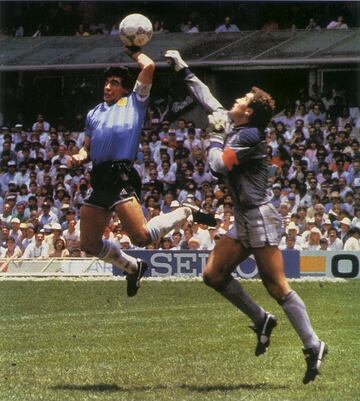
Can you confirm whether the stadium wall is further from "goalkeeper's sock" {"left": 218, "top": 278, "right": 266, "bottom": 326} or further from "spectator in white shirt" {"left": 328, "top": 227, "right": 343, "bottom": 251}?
"goalkeeper's sock" {"left": 218, "top": 278, "right": 266, "bottom": 326}

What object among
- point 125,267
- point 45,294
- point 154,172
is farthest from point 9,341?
point 154,172

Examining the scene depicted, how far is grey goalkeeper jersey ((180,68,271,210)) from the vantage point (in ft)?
29.2

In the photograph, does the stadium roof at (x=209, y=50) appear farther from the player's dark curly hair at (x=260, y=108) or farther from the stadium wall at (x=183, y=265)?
the player's dark curly hair at (x=260, y=108)

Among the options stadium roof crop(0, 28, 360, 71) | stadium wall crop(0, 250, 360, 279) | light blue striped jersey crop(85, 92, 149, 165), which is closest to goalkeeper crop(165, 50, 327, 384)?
light blue striped jersey crop(85, 92, 149, 165)

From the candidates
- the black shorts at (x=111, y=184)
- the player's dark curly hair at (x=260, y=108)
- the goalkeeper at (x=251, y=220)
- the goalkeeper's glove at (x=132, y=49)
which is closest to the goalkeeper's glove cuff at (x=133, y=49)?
the goalkeeper's glove at (x=132, y=49)

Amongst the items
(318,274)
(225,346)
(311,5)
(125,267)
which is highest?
(311,5)

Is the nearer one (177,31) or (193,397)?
(193,397)

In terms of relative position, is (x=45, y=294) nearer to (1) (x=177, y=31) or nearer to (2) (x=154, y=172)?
(2) (x=154, y=172)

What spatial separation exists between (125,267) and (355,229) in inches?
404

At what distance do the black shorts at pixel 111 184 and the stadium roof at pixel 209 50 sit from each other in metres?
16.7

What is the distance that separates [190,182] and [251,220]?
1445 cm

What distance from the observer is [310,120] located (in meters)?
24.9

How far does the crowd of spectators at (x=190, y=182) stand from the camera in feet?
67.9

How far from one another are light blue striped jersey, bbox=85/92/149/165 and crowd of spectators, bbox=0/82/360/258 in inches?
375
